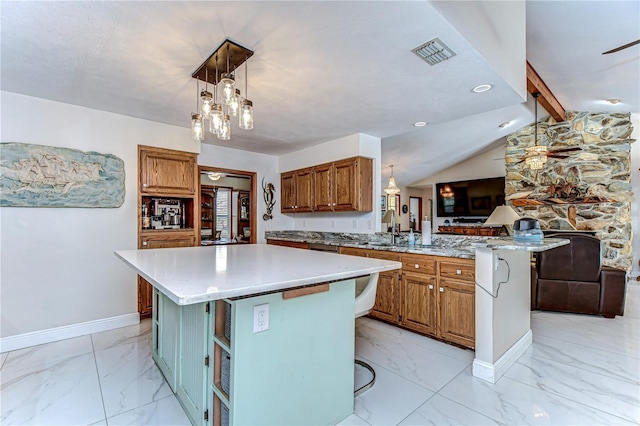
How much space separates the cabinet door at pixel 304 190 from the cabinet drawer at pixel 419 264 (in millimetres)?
1963

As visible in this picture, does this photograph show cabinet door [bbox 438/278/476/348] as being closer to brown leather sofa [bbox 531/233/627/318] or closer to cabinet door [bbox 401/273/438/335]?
cabinet door [bbox 401/273/438/335]

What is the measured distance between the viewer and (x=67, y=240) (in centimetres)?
311

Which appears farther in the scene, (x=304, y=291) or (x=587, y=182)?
(x=587, y=182)

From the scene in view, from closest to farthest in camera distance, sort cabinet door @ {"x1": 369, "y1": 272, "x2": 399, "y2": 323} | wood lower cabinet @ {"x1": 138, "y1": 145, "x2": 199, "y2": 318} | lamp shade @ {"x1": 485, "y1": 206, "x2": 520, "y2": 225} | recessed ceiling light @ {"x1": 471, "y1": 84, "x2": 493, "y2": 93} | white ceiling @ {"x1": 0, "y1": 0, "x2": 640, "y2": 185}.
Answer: white ceiling @ {"x1": 0, "y1": 0, "x2": 640, "y2": 185} → recessed ceiling light @ {"x1": 471, "y1": 84, "x2": 493, "y2": 93} → cabinet door @ {"x1": 369, "y1": 272, "x2": 399, "y2": 323} → wood lower cabinet @ {"x1": 138, "y1": 145, "x2": 199, "y2": 318} → lamp shade @ {"x1": 485, "y1": 206, "x2": 520, "y2": 225}

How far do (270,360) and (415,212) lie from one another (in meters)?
10.5

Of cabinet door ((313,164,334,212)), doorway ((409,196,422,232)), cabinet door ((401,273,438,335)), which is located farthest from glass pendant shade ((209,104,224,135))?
doorway ((409,196,422,232))

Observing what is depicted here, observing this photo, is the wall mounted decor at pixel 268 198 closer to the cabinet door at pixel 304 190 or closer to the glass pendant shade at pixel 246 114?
the cabinet door at pixel 304 190

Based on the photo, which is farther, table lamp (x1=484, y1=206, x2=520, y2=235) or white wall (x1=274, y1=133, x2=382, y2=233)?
white wall (x1=274, y1=133, x2=382, y2=233)

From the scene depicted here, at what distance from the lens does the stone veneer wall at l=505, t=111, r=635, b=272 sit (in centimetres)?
543

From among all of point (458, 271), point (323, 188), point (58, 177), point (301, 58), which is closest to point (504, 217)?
point (458, 271)

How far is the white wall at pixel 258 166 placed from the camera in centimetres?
454

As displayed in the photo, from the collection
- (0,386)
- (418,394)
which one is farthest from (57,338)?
(418,394)

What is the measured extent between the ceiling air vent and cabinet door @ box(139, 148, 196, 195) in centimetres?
307

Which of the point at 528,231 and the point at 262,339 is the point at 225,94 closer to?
the point at 262,339
